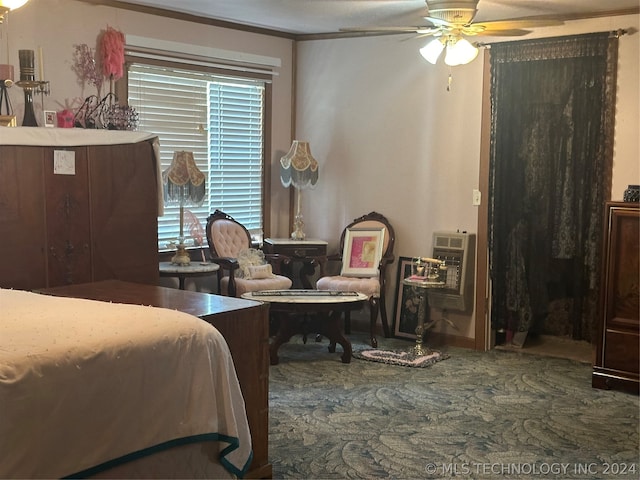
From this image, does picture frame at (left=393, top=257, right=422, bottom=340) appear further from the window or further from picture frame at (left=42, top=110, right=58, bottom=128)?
picture frame at (left=42, top=110, right=58, bottom=128)

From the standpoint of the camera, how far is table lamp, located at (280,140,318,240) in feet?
21.1

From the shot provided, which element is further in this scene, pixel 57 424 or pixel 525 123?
pixel 525 123

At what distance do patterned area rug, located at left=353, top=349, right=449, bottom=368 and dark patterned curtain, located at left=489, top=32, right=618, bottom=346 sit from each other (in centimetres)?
69

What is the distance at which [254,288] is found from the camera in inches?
227

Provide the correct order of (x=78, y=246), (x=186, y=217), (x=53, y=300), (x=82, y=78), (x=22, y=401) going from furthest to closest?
(x=186, y=217), (x=82, y=78), (x=78, y=246), (x=53, y=300), (x=22, y=401)

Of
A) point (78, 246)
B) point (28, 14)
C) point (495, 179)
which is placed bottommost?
point (78, 246)

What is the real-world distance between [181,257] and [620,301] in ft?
9.99

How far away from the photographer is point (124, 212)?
4.86 meters

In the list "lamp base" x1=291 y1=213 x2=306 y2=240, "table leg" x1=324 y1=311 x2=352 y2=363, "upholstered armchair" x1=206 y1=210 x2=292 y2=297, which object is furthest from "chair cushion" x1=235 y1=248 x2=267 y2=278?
"table leg" x1=324 y1=311 x2=352 y2=363

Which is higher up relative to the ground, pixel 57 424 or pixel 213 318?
pixel 213 318

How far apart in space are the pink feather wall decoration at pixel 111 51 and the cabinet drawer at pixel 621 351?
147 inches

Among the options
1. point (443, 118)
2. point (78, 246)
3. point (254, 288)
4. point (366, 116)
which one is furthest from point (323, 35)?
point (78, 246)

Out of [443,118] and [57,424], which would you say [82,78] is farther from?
[57,424]

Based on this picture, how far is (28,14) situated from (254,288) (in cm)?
241
